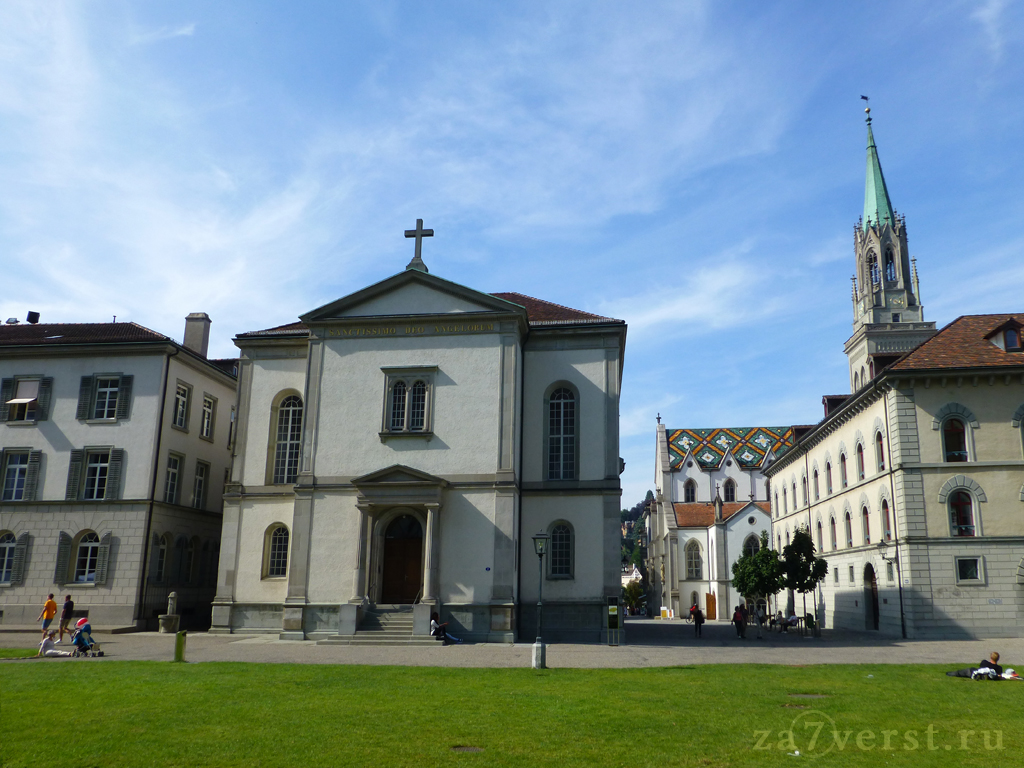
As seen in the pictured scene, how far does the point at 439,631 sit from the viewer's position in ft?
93.1

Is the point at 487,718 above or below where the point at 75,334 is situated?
below

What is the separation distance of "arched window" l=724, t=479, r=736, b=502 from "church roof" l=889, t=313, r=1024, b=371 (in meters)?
49.8

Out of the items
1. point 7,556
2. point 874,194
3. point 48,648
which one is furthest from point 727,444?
point 48,648

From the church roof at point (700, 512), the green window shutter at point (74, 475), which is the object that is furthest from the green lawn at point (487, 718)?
the church roof at point (700, 512)

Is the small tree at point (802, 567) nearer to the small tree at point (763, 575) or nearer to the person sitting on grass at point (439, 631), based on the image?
the small tree at point (763, 575)

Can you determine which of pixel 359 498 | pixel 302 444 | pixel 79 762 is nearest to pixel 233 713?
pixel 79 762

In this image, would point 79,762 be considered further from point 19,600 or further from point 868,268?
point 868,268

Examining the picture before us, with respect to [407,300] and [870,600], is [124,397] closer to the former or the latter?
[407,300]

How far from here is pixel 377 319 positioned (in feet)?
108

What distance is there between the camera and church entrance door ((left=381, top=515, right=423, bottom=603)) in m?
31.1

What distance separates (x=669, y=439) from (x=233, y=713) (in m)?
79.8

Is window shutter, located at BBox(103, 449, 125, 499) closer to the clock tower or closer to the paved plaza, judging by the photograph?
the paved plaza

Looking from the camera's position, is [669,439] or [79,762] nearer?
[79,762]

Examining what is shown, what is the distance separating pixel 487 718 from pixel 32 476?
1230 inches
